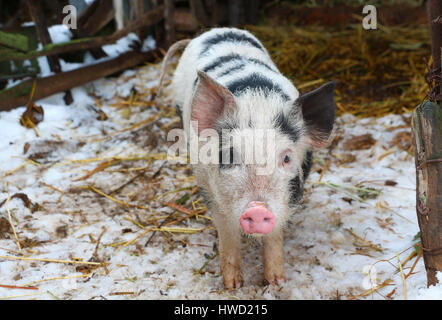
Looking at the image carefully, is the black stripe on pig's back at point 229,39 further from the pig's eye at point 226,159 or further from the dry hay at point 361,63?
the dry hay at point 361,63

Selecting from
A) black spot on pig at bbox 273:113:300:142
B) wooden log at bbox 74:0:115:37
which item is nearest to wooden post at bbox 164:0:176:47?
wooden log at bbox 74:0:115:37

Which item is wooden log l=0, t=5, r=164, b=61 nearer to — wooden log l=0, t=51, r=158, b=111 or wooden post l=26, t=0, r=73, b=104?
wooden post l=26, t=0, r=73, b=104

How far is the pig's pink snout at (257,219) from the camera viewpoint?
197 centimetres

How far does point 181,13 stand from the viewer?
6621 mm

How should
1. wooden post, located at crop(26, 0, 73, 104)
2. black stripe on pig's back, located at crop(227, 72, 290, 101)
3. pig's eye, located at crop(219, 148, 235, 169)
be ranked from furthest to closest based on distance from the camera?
wooden post, located at crop(26, 0, 73, 104) → black stripe on pig's back, located at crop(227, 72, 290, 101) → pig's eye, located at crop(219, 148, 235, 169)

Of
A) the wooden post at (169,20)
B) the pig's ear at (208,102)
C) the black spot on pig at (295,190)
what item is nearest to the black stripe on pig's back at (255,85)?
the pig's ear at (208,102)

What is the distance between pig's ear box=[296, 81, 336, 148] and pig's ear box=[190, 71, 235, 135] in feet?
1.32

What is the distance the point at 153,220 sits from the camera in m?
3.34

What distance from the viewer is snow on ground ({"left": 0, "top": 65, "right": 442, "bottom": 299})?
8.43ft

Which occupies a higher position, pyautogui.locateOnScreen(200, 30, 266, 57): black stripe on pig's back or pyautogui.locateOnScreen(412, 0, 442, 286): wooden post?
pyautogui.locateOnScreen(200, 30, 266, 57): black stripe on pig's back

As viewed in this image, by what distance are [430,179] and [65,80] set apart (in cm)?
423

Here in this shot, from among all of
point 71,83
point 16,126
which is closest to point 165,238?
point 16,126

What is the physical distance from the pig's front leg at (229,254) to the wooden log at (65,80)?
10.1ft

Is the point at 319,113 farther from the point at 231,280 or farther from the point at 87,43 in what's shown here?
the point at 87,43
